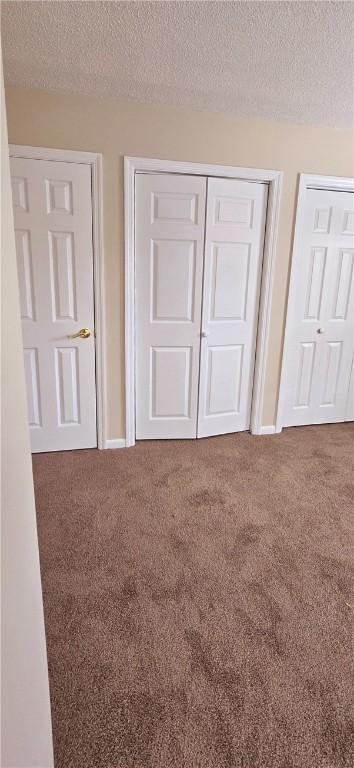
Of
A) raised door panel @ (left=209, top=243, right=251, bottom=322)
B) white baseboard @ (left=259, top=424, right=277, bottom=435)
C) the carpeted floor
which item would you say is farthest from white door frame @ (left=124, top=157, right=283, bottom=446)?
the carpeted floor

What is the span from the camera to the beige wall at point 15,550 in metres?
0.61

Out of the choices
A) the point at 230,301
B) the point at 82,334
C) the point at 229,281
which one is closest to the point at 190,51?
the point at 229,281

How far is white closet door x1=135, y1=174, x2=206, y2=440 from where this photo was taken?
8.71ft

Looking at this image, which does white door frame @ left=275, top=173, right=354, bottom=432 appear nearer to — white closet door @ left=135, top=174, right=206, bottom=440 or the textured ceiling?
the textured ceiling

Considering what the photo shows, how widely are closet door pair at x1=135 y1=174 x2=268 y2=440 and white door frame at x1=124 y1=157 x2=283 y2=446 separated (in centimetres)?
5

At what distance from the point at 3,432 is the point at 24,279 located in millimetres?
2210

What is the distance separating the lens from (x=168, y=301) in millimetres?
2832

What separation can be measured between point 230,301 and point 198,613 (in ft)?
6.85

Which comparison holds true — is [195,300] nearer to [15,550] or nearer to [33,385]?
[33,385]

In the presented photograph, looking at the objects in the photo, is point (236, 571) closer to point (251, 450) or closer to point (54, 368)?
point (251, 450)

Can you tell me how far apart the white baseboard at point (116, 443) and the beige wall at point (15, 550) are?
2103 mm

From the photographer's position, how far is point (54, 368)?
274 centimetres

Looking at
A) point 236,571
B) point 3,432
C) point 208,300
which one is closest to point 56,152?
point 208,300

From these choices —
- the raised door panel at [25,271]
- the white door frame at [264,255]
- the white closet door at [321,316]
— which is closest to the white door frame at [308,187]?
the white closet door at [321,316]
